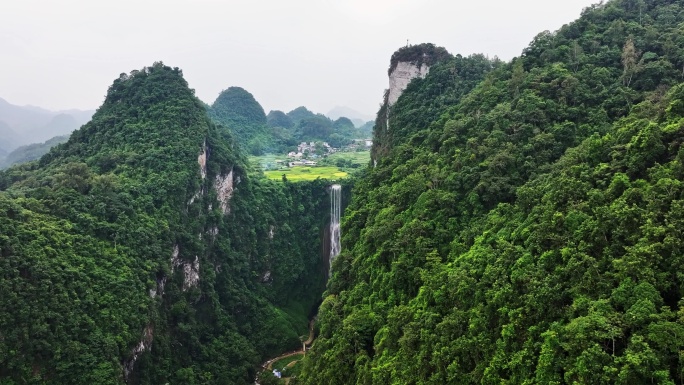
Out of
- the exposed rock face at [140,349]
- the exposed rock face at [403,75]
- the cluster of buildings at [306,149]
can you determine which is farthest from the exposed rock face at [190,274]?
the cluster of buildings at [306,149]

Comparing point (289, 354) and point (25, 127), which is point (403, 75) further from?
point (25, 127)

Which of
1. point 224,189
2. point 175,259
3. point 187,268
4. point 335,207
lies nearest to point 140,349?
point 175,259

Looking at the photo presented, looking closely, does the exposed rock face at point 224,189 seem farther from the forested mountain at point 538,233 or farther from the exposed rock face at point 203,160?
the forested mountain at point 538,233

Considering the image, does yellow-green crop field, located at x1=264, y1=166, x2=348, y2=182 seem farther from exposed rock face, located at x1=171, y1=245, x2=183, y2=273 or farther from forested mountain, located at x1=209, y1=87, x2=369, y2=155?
exposed rock face, located at x1=171, y1=245, x2=183, y2=273

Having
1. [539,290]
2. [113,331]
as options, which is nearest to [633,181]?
[539,290]

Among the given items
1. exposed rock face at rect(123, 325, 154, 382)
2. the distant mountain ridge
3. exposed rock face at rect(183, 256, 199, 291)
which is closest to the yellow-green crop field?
exposed rock face at rect(183, 256, 199, 291)

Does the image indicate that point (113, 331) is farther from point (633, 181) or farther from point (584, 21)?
point (584, 21)
